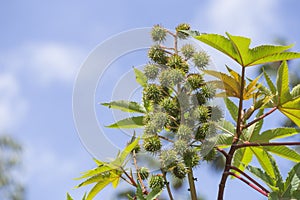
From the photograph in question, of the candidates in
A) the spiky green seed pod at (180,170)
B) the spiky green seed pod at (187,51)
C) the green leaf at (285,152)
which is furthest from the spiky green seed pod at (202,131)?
the green leaf at (285,152)

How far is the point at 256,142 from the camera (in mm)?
2463

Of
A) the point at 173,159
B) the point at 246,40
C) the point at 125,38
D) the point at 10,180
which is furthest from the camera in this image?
the point at 10,180

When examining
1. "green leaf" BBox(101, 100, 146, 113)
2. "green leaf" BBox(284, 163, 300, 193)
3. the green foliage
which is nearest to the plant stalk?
the green foliage

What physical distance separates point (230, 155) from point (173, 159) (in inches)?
12.0

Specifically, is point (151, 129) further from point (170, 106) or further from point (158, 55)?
point (158, 55)

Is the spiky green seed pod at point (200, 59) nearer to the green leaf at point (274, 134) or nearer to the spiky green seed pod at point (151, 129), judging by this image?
the spiky green seed pod at point (151, 129)

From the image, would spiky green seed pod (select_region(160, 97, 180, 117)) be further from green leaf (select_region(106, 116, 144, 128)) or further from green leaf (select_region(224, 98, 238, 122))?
green leaf (select_region(224, 98, 238, 122))

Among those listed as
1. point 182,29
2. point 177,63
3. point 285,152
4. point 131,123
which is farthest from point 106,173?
point 285,152

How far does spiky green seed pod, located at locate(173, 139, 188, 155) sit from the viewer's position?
196 cm

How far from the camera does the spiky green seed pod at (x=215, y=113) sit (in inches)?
81.8

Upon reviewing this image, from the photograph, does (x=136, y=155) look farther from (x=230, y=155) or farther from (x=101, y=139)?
(x=230, y=155)

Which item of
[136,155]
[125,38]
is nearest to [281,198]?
[136,155]

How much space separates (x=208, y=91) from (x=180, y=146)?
27cm

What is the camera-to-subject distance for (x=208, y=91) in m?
2.09
